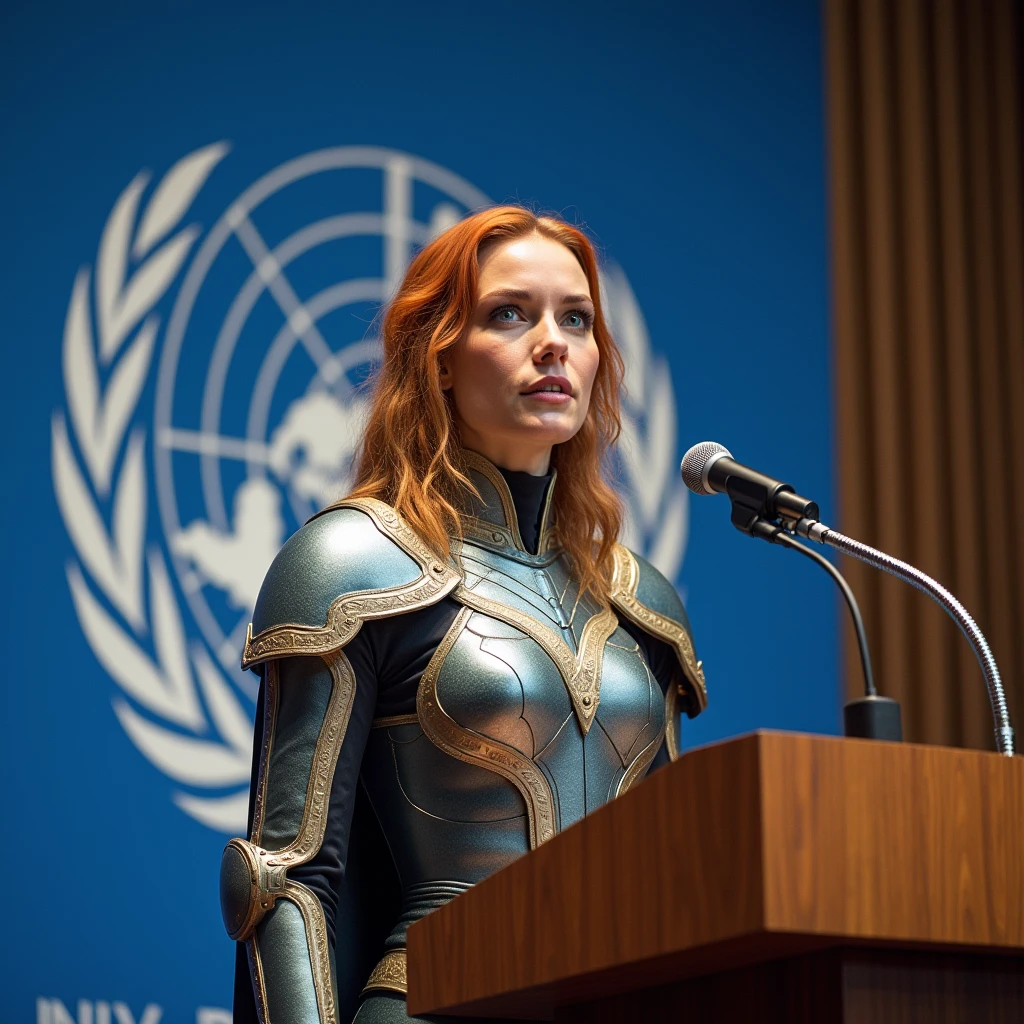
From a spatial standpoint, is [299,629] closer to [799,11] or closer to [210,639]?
[210,639]

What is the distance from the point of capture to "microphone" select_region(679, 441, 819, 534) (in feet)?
4.64

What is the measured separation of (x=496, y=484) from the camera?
6.44 ft

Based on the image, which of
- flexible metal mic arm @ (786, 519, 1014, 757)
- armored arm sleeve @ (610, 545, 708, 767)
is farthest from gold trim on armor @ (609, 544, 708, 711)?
flexible metal mic arm @ (786, 519, 1014, 757)

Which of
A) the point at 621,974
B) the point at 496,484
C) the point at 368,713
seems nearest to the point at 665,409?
the point at 496,484

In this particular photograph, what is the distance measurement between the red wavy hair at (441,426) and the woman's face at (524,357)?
2 centimetres

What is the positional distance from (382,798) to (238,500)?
1072 mm

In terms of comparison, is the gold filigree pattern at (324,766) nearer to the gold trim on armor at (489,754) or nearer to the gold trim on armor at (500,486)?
the gold trim on armor at (489,754)

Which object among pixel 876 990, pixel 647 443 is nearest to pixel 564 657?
pixel 876 990

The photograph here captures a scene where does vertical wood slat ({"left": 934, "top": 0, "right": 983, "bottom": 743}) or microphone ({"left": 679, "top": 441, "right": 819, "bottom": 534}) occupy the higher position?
vertical wood slat ({"left": 934, "top": 0, "right": 983, "bottom": 743})

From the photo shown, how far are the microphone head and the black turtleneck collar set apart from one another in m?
0.46

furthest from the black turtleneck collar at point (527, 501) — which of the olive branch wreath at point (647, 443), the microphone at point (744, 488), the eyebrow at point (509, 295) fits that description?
the olive branch wreath at point (647, 443)

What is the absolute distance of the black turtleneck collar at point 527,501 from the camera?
1.98 metres

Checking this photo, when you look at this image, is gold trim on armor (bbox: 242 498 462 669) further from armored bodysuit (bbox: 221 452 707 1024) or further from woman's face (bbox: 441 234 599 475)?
woman's face (bbox: 441 234 599 475)

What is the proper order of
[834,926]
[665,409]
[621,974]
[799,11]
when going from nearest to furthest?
[834,926]
[621,974]
[665,409]
[799,11]
